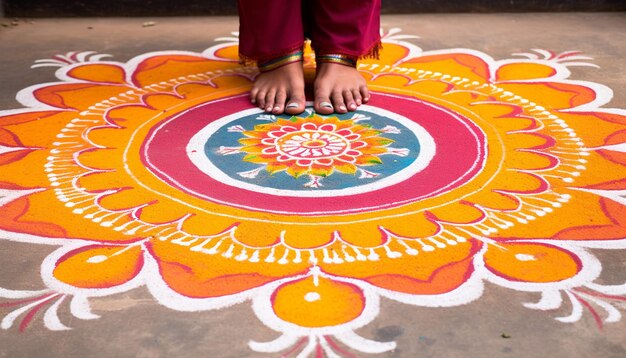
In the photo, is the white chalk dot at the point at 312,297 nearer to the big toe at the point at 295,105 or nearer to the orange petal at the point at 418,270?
the orange petal at the point at 418,270

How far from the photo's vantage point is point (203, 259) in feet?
4.50

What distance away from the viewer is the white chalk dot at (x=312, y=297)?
49.1 inches

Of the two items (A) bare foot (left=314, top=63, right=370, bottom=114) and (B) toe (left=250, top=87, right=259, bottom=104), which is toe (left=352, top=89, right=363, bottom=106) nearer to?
(A) bare foot (left=314, top=63, right=370, bottom=114)

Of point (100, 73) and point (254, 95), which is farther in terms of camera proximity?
point (100, 73)

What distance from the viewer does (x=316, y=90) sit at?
7.06ft

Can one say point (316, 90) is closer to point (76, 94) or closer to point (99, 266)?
point (76, 94)

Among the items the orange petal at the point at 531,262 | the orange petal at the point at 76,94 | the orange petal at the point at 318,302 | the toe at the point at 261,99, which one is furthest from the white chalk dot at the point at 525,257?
the orange petal at the point at 76,94

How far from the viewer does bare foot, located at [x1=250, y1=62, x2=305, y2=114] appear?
6.88ft

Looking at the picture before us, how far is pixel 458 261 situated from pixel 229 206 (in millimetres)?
492

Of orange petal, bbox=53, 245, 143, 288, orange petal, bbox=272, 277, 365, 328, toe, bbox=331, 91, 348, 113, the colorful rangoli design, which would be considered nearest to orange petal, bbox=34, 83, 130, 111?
the colorful rangoli design

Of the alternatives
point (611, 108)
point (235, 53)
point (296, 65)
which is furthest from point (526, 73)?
point (235, 53)

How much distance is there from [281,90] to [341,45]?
0.22 m

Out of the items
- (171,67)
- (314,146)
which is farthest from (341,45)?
(171,67)

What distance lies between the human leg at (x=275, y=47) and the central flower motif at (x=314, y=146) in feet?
0.37
